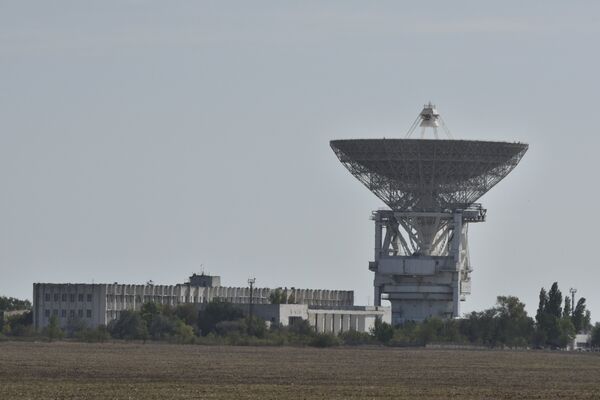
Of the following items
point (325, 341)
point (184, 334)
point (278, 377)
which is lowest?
point (278, 377)

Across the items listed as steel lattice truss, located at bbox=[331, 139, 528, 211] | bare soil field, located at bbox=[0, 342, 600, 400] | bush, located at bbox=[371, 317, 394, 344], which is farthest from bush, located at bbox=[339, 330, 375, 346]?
bare soil field, located at bbox=[0, 342, 600, 400]

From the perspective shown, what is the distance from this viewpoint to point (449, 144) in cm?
18875

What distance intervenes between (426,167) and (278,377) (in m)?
104

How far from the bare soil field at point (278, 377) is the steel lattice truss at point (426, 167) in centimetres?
6249

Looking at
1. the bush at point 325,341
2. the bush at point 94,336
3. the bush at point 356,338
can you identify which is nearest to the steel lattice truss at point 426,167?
the bush at point 356,338

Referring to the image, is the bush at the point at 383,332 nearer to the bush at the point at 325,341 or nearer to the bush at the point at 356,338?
the bush at the point at 356,338

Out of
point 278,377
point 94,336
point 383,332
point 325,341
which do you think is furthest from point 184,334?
point 278,377

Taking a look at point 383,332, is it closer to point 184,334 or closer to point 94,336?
point 184,334

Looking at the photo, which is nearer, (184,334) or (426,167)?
(426,167)

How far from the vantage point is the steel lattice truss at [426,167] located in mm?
188875

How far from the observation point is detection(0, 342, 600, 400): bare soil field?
74.3 metres

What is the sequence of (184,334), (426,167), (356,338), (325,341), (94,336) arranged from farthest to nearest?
→ (356,338), (184,334), (426,167), (94,336), (325,341)

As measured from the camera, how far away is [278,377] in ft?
297

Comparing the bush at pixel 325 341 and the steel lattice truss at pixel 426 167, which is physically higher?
the steel lattice truss at pixel 426 167
